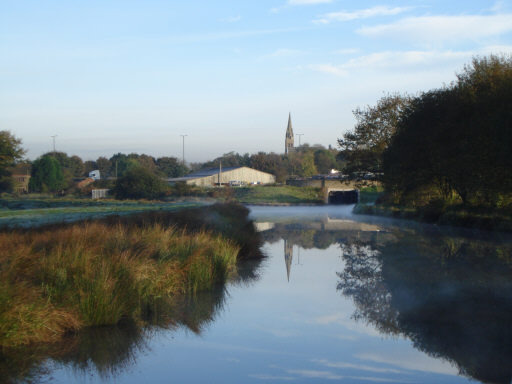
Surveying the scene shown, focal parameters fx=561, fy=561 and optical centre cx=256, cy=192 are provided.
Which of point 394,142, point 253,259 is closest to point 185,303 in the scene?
point 253,259

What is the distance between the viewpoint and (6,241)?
11.8 m

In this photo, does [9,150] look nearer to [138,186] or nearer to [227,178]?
[138,186]

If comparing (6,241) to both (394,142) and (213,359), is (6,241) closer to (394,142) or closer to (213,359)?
(213,359)

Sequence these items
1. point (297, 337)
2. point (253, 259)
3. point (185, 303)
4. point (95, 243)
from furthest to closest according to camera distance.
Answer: point (253, 259) → point (95, 243) → point (185, 303) → point (297, 337)

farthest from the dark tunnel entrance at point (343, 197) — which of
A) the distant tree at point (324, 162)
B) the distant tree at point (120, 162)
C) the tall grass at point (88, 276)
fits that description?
the tall grass at point (88, 276)

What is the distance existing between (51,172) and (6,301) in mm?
79467

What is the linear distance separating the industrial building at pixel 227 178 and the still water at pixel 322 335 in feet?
274

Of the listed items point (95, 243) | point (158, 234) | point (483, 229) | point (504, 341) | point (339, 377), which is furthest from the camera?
point (483, 229)

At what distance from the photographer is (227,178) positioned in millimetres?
106562

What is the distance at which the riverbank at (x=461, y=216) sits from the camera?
29362 millimetres

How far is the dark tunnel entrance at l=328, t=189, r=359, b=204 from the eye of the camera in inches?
3228

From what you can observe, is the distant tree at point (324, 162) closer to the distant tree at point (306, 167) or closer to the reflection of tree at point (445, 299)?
the distant tree at point (306, 167)

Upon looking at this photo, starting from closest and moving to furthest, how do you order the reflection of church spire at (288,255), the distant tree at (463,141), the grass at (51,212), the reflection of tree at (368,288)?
the reflection of tree at (368,288) → the reflection of church spire at (288,255) → the grass at (51,212) → the distant tree at (463,141)

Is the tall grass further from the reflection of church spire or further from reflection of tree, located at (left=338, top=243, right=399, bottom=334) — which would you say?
reflection of tree, located at (left=338, top=243, right=399, bottom=334)
